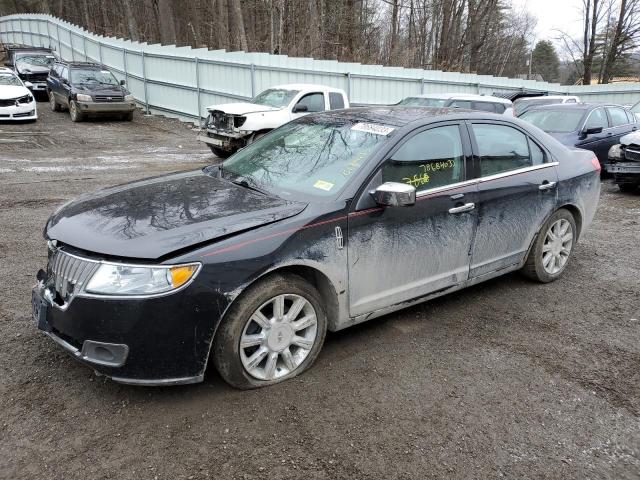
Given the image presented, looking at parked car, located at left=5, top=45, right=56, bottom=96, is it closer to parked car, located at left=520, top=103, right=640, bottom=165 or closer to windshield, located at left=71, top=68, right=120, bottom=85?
windshield, located at left=71, top=68, right=120, bottom=85

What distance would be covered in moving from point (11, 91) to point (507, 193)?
15659 mm

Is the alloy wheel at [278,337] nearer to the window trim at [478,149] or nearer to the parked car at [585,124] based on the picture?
the window trim at [478,149]

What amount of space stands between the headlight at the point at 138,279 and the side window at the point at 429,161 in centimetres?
157

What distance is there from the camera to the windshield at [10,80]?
15641 millimetres

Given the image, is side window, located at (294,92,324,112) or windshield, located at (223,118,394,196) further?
side window, located at (294,92,324,112)

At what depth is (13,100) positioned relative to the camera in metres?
15.4

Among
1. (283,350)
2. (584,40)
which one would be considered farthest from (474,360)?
(584,40)

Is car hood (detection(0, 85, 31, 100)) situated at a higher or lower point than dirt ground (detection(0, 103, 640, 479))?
higher

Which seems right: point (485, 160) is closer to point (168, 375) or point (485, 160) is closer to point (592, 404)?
point (592, 404)

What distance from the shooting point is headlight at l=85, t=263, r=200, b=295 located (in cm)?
282

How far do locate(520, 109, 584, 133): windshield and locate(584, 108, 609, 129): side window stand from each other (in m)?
0.19

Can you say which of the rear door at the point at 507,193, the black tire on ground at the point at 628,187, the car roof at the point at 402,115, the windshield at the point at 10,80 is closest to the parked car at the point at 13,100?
the windshield at the point at 10,80

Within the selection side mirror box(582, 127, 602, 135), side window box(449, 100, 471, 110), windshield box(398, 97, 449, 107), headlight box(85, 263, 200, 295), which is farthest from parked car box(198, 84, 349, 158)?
headlight box(85, 263, 200, 295)

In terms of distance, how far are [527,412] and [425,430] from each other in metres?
0.67
